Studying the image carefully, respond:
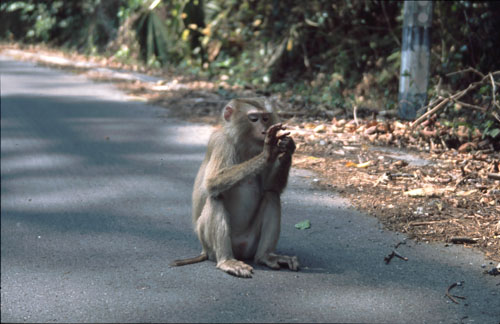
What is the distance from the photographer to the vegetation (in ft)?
33.0

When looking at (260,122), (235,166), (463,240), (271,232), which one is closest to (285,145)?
(260,122)

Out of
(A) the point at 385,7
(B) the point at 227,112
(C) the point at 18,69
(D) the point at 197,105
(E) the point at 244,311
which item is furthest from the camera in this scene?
(C) the point at 18,69

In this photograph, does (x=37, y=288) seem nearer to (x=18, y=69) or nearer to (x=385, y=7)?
(x=385, y=7)

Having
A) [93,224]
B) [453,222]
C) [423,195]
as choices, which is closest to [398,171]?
[423,195]

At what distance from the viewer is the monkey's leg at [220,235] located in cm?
434

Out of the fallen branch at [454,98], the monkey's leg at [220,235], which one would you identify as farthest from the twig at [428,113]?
the monkey's leg at [220,235]

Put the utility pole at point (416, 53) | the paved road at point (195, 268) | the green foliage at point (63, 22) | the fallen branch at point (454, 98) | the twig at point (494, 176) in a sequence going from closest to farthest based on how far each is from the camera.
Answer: the paved road at point (195, 268)
the twig at point (494, 176)
the fallen branch at point (454, 98)
the utility pole at point (416, 53)
the green foliage at point (63, 22)

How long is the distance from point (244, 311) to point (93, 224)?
2.27m

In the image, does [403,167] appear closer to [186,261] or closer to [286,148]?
[286,148]

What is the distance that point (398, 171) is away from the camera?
686 cm

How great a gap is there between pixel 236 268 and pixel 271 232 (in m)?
0.39

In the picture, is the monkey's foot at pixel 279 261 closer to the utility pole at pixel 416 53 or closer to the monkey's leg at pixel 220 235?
the monkey's leg at pixel 220 235

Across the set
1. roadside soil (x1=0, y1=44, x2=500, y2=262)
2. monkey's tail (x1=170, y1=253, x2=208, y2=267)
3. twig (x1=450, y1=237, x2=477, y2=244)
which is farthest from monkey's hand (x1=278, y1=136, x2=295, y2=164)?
twig (x1=450, y1=237, x2=477, y2=244)

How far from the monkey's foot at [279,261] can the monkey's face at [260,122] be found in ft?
2.85
